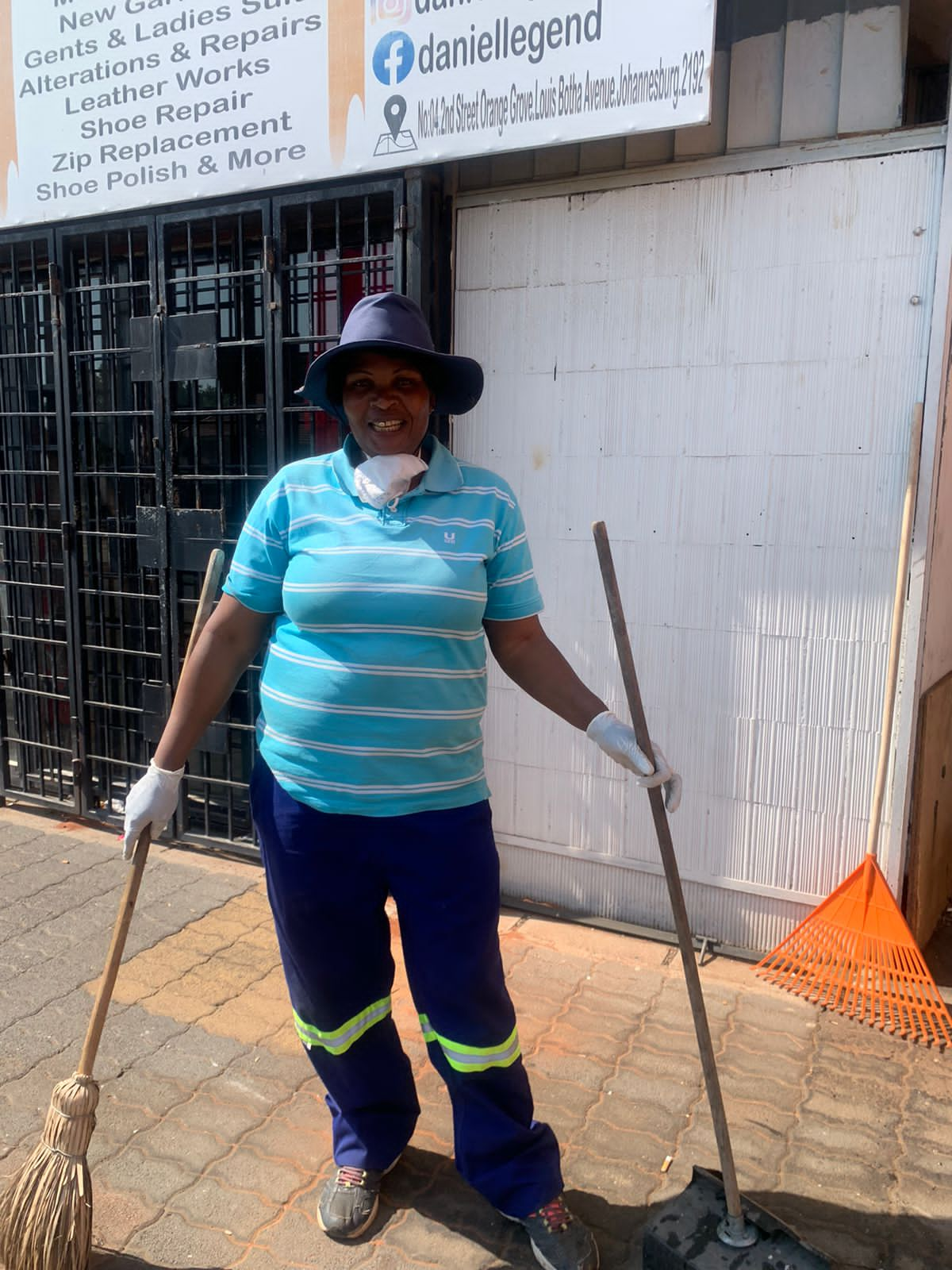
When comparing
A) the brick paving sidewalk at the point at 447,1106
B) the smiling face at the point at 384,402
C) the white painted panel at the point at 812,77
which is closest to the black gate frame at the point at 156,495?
the brick paving sidewalk at the point at 447,1106

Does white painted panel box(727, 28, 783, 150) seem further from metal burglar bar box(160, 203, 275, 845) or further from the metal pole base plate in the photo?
the metal pole base plate

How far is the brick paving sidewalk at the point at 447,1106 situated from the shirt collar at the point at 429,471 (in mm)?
1820

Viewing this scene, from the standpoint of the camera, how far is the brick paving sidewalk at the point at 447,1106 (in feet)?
8.23

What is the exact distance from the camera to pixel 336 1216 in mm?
2496

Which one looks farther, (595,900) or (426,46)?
(595,900)

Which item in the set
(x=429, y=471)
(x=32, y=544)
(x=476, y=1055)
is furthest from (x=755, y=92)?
(x=32, y=544)

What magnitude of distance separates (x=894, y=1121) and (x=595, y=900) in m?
1.42

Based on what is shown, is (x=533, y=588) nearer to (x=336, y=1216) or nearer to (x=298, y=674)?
(x=298, y=674)

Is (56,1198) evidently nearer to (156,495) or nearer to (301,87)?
(156,495)

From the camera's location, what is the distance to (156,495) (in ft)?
15.4

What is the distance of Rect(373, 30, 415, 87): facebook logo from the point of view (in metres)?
3.71

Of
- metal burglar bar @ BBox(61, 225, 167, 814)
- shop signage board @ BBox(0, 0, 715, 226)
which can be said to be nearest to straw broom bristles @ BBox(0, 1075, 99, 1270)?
metal burglar bar @ BBox(61, 225, 167, 814)

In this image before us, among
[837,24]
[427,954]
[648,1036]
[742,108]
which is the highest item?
[837,24]

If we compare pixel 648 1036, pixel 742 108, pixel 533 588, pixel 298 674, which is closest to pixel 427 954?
pixel 298 674
